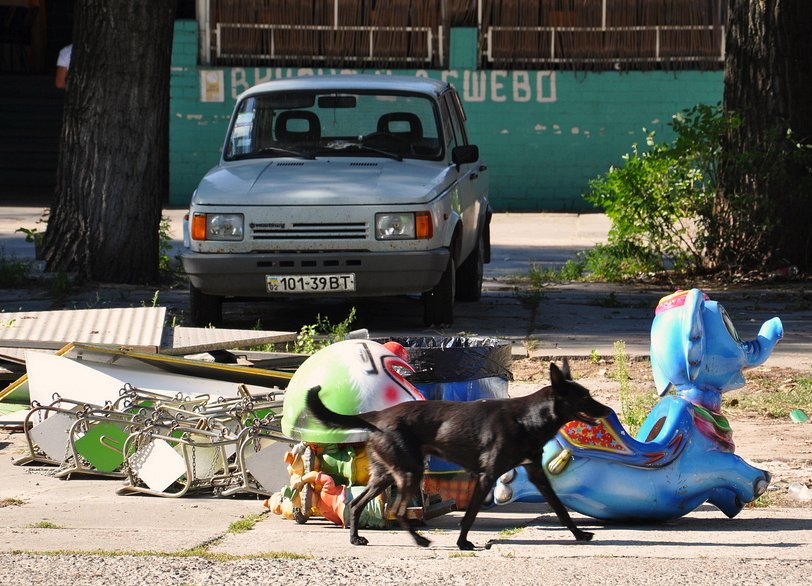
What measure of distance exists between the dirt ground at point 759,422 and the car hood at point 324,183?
60.8 inches

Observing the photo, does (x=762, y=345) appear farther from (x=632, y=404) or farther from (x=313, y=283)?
(x=313, y=283)

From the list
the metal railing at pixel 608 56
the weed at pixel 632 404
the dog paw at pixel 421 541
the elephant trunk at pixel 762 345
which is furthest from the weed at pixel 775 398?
the metal railing at pixel 608 56

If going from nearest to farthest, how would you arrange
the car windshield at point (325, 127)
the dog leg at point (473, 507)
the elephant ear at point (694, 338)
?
the dog leg at point (473, 507) < the elephant ear at point (694, 338) < the car windshield at point (325, 127)

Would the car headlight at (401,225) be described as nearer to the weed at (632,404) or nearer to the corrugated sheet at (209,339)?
the corrugated sheet at (209,339)

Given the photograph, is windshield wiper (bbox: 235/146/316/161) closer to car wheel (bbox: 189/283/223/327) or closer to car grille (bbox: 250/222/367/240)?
car grille (bbox: 250/222/367/240)

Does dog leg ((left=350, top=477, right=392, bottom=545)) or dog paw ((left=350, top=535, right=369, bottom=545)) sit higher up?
dog leg ((left=350, top=477, right=392, bottom=545))

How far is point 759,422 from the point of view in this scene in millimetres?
6461

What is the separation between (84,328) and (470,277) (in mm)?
4296

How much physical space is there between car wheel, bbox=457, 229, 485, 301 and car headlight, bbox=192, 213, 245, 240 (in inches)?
99.3

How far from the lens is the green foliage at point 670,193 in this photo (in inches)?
472

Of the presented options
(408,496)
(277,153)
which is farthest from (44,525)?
(277,153)

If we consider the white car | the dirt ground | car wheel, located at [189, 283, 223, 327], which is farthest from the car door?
the dirt ground

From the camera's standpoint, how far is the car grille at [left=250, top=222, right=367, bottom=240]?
8.66m

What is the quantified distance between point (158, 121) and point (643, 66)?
10990 mm
